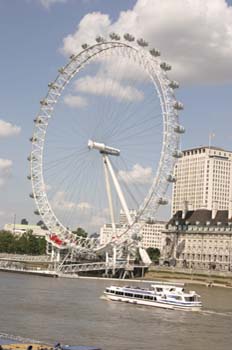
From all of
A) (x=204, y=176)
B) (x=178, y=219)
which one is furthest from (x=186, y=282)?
(x=204, y=176)

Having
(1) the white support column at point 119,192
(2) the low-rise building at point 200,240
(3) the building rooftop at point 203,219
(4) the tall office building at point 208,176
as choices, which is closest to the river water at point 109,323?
(1) the white support column at point 119,192

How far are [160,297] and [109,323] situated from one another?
1229 centimetres

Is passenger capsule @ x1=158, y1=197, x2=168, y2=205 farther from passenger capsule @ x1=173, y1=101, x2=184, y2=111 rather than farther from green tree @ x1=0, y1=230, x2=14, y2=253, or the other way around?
green tree @ x1=0, y1=230, x2=14, y2=253

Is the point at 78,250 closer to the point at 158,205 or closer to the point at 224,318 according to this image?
the point at 158,205

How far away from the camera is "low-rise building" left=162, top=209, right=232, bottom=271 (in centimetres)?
10794

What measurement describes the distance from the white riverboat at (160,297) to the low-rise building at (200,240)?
2005 inches

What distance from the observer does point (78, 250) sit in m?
92.2

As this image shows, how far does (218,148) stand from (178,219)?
2583 inches

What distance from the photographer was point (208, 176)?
180m

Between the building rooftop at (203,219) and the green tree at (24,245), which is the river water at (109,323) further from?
the green tree at (24,245)

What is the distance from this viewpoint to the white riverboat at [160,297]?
165 feet

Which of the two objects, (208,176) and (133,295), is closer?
(133,295)

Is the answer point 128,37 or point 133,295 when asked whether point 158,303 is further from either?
point 128,37

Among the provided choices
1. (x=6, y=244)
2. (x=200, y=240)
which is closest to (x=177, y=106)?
(x=200, y=240)
